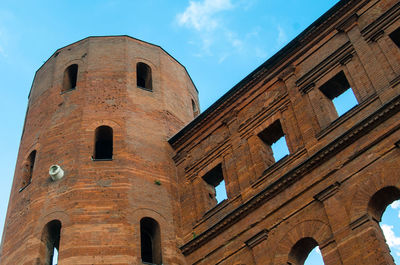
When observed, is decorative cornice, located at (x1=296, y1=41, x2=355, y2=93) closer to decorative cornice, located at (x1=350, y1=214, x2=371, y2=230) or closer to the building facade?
the building facade

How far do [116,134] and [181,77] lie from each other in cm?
574

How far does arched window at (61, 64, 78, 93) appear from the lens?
896 inches

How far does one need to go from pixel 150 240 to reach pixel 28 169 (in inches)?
212

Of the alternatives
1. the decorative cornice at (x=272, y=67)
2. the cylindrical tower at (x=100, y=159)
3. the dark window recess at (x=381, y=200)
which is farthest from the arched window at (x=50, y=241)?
the dark window recess at (x=381, y=200)

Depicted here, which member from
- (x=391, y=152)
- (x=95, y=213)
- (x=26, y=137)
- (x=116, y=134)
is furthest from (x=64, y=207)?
(x=391, y=152)

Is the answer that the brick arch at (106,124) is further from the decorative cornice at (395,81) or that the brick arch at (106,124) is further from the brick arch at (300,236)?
the decorative cornice at (395,81)

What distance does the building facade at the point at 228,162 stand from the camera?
563 inches

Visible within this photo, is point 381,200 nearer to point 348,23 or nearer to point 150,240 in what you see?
point 348,23

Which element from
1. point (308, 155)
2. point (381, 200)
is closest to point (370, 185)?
point (381, 200)

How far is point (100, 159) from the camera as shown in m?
19.2

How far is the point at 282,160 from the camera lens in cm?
1639

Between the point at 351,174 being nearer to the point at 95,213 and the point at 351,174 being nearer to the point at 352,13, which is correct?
the point at 352,13

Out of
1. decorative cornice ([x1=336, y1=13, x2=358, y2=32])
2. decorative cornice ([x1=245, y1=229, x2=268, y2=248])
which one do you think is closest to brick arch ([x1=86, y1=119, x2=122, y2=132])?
decorative cornice ([x1=245, y1=229, x2=268, y2=248])

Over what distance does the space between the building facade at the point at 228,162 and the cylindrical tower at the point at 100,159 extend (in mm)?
48
